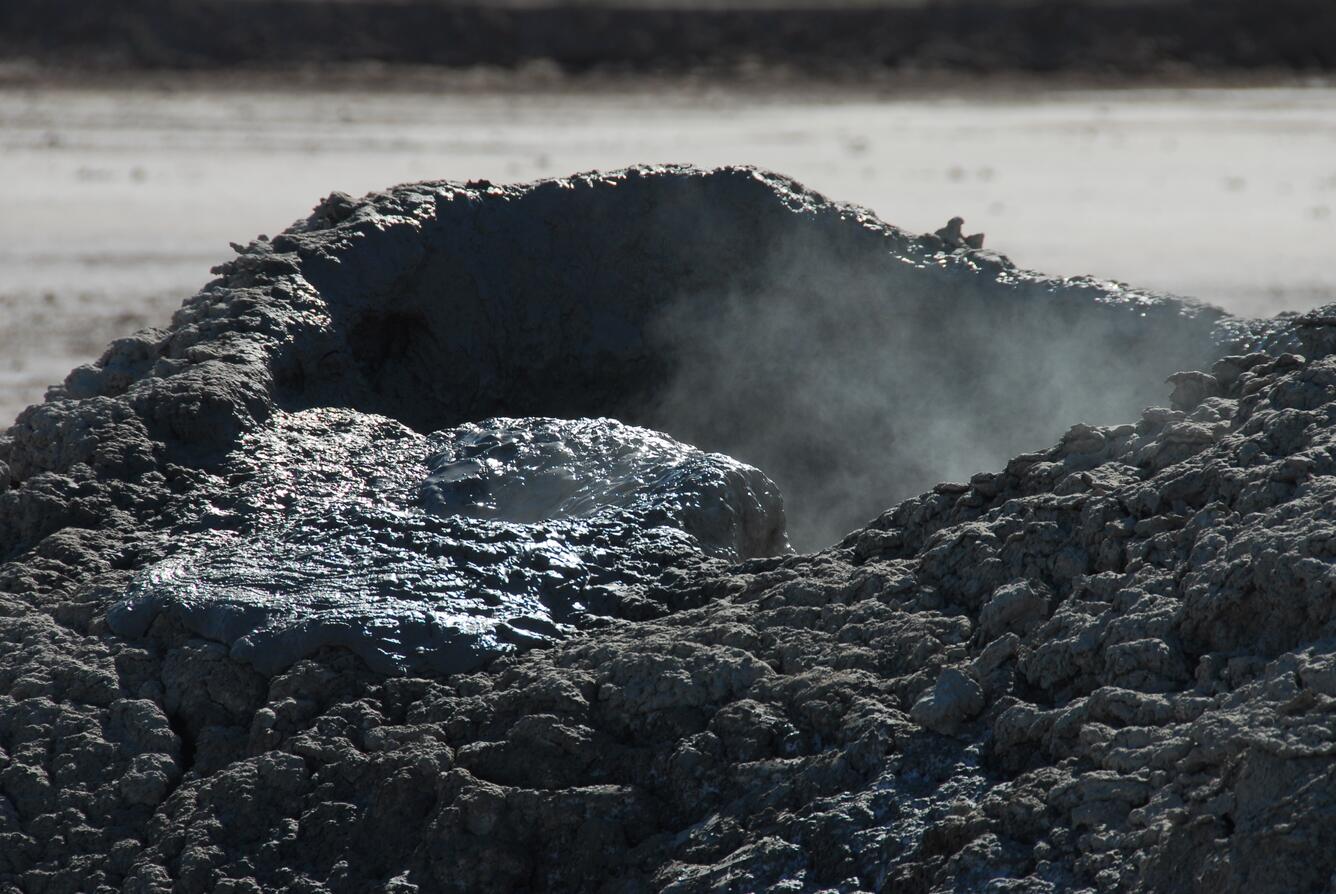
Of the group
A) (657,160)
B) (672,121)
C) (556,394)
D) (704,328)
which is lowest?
(556,394)

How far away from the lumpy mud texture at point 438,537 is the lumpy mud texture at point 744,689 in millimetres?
24

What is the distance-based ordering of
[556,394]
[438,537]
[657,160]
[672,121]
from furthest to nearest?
[672,121], [657,160], [556,394], [438,537]

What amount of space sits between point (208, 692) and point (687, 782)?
38.2 inches

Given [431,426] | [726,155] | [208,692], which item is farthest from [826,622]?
[726,155]

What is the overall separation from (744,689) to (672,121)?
1174 cm

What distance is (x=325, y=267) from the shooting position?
4207mm

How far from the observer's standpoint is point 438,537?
328 cm

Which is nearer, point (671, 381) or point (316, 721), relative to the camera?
point (316, 721)

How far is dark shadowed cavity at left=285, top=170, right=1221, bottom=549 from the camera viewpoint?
14.0 ft

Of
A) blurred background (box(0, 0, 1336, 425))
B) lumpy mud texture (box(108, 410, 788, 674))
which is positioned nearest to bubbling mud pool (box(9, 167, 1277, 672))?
lumpy mud texture (box(108, 410, 788, 674))

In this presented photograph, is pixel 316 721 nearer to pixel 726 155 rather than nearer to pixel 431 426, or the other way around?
pixel 431 426

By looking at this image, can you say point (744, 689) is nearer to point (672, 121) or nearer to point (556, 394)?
point (556, 394)

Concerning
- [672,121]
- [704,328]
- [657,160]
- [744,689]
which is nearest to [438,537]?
[744,689]

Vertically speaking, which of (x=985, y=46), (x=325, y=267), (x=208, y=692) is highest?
(x=985, y=46)
